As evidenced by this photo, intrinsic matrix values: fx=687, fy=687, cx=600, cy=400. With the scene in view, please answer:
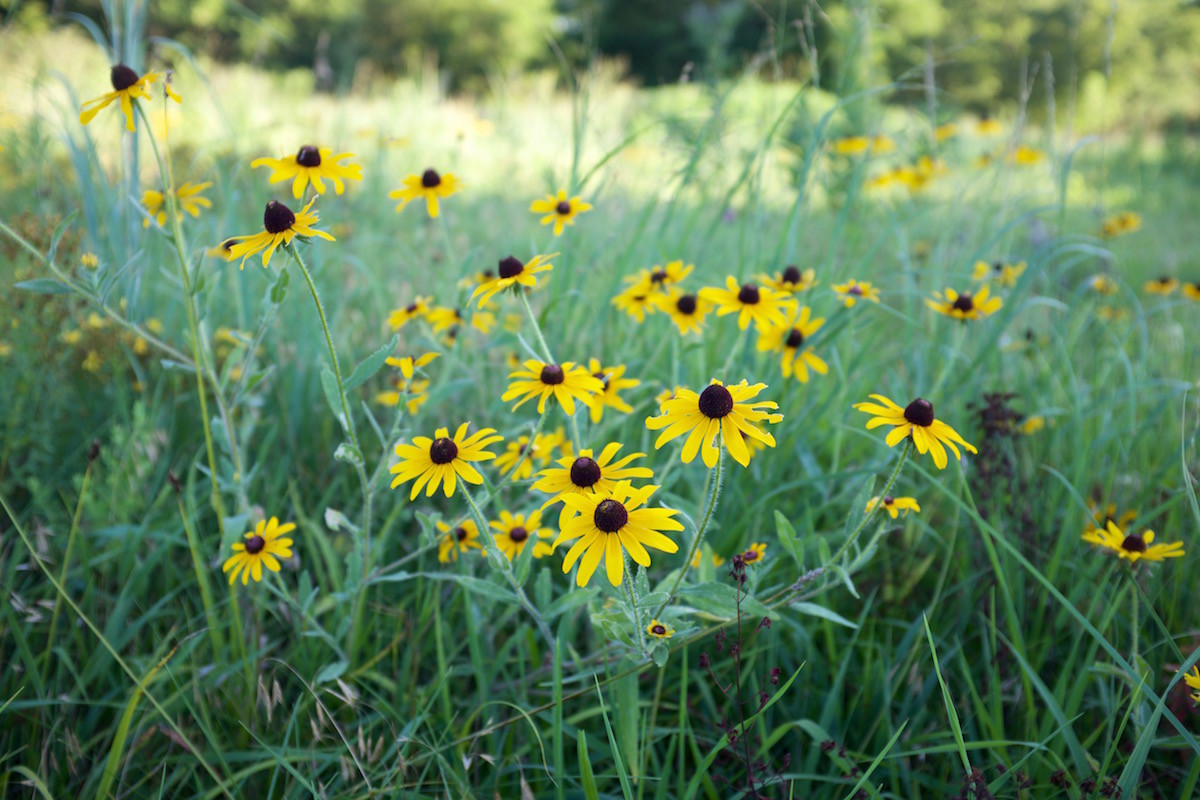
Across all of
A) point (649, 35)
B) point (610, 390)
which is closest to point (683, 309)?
point (610, 390)

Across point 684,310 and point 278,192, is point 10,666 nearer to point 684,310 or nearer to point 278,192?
point 684,310

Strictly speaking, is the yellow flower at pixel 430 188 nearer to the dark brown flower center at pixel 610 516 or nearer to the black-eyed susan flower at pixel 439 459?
the black-eyed susan flower at pixel 439 459

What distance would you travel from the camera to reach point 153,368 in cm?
209

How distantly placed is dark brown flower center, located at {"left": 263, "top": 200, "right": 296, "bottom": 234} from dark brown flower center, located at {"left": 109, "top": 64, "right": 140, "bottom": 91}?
439 millimetres

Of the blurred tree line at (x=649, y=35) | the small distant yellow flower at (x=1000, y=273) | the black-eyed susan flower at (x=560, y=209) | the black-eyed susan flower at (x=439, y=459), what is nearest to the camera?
the black-eyed susan flower at (x=439, y=459)

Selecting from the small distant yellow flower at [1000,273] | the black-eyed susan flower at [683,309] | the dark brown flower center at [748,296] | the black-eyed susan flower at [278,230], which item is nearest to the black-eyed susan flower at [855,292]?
the dark brown flower center at [748,296]

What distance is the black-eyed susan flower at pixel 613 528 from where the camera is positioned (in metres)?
0.78

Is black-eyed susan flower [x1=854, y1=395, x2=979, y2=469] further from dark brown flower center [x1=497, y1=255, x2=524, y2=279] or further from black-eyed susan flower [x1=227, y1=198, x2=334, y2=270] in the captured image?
black-eyed susan flower [x1=227, y1=198, x2=334, y2=270]

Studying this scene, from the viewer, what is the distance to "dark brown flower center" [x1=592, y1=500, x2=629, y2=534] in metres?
0.79

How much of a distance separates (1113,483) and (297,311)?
2.28 metres

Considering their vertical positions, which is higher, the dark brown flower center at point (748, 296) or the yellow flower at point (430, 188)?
the yellow flower at point (430, 188)

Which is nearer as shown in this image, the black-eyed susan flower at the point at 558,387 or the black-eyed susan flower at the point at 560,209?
the black-eyed susan flower at the point at 558,387

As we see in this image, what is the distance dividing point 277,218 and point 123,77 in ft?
1.54

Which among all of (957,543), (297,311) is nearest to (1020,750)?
(957,543)
